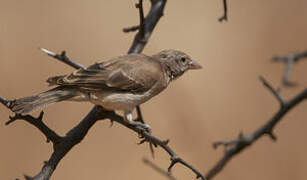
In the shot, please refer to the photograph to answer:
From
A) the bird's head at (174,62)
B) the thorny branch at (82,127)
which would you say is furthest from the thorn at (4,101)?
the bird's head at (174,62)

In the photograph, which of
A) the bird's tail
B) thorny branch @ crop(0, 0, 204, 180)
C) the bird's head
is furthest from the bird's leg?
the bird's head

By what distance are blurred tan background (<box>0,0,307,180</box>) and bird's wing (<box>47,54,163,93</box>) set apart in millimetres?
1285

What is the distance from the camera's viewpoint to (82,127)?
3.27 metres

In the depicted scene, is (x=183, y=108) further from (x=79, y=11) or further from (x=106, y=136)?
(x=79, y=11)

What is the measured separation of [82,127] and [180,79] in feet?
12.6

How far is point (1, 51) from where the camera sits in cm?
709

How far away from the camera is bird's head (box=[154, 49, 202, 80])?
4.75m

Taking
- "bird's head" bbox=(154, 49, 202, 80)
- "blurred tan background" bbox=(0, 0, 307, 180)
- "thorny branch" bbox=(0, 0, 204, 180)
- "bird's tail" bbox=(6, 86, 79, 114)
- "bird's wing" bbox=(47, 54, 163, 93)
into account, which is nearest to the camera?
"thorny branch" bbox=(0, 0, 204, 180)

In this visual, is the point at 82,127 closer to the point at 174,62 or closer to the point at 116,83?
the point at 116,83

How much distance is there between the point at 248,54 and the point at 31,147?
3254 millimetres

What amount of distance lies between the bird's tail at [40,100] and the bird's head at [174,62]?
1.14m

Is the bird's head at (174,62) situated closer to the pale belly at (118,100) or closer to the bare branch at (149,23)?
the pale belly at (118,100)

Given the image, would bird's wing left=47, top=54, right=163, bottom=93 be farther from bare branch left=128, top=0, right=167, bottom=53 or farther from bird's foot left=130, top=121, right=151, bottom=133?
bird's foot left=130, top=121, right=151, bottom=133

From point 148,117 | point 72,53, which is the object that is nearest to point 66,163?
point 148,117
